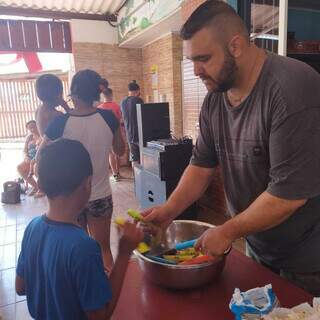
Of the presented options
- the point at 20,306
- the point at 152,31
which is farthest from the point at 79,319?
the point at 152,31

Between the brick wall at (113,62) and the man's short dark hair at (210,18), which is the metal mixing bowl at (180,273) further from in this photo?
the brick wall at (113,62)

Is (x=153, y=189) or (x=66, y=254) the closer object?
(x=66, y=254)

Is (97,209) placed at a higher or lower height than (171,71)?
lower

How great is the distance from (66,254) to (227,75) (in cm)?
72

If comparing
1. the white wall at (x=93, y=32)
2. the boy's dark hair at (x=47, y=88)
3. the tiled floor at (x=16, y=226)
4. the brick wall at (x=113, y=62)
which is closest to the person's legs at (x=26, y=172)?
the tiled floor at (x=16, y=226)

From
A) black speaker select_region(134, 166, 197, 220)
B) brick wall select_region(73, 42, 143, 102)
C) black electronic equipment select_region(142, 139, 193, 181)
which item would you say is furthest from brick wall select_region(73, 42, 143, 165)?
black electronic equipment select_region(142, 139, 193, 181)

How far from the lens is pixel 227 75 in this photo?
1055 millimetres

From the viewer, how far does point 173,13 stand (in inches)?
164

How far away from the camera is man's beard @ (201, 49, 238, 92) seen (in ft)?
3.39

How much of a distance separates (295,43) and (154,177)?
198 centimetres

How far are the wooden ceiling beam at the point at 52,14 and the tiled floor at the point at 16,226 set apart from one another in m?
3.04

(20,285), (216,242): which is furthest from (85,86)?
(216,242)

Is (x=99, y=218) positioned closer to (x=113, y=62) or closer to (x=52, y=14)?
(x=113, y=62)

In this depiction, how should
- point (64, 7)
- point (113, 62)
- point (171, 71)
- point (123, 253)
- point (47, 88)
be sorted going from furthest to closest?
point (113, 62) < point (64, 7) < point (171, 71) < point (47, 88) < point (123, 253)
